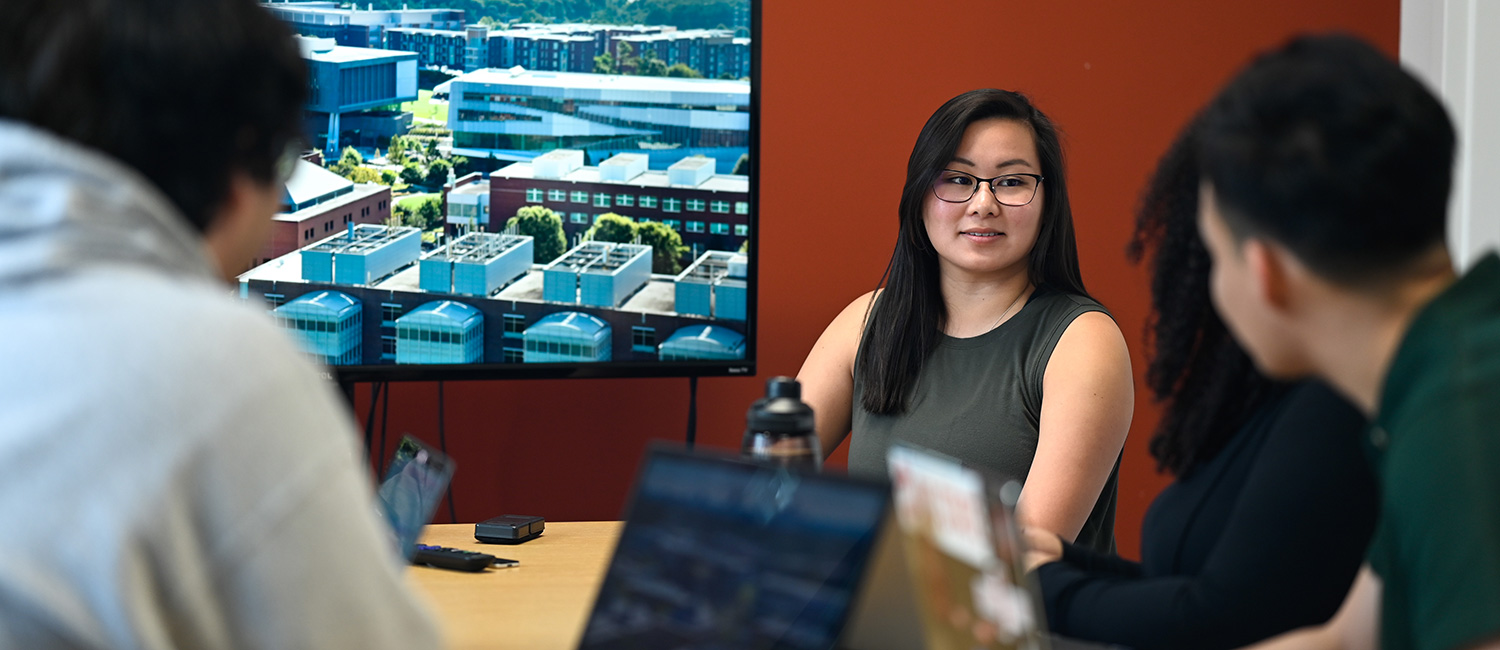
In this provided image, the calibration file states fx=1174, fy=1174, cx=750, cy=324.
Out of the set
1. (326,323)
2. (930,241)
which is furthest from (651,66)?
(326,323)

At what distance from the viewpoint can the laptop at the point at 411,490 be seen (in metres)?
1.31

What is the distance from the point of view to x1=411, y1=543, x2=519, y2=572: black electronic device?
62.4 inches

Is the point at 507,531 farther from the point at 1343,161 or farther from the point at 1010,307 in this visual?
the point at 1343,161

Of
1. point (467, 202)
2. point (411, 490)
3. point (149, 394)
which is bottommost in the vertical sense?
point (411, 490)

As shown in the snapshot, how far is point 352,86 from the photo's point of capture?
2.20 metres

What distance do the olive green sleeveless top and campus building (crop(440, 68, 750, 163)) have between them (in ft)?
2.14

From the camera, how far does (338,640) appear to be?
27.9 inches

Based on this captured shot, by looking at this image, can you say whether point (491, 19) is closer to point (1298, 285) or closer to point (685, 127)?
point (685, 127)

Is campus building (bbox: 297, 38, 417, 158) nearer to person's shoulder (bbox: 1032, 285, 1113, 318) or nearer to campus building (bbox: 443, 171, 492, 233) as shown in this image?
campus building (bbox: 443, 171, 492, 233)

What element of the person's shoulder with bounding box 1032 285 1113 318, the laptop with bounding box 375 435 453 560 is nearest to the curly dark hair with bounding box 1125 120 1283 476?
the person's shoulder with bounding box 1032 285 1113 318

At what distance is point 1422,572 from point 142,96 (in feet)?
2.87

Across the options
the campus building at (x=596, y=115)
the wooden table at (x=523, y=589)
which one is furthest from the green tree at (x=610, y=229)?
the wooden table at (x=523, y=589)

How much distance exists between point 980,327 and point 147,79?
1.52 m

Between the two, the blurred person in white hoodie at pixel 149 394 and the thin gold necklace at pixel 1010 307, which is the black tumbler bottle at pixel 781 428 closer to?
the blurred person in white hoodie at pixel 149 394
